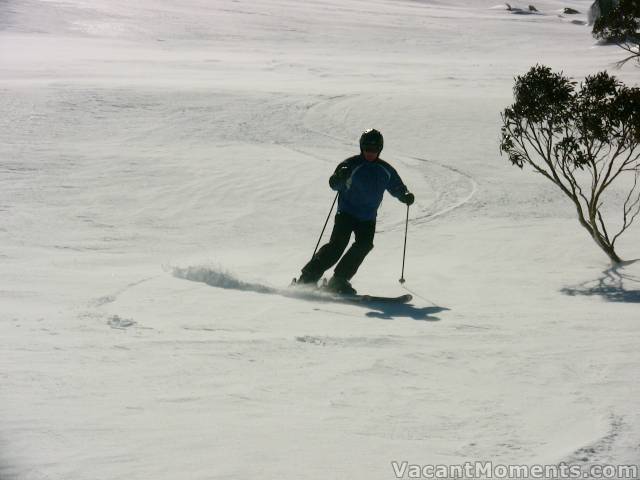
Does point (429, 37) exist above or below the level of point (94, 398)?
above

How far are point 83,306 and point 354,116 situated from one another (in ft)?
42.4

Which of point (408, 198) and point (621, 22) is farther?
point (621, 22)

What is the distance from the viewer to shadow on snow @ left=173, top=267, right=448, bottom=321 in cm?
723

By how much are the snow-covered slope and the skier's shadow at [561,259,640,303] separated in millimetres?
68

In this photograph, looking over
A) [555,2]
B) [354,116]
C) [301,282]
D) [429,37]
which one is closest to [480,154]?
[354,116]

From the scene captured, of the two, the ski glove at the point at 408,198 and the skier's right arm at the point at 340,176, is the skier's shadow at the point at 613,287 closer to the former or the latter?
the ski glove at the point at 408,198

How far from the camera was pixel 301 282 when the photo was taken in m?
8.22

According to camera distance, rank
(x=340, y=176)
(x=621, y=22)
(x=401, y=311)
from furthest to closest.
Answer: (x=621, y=22) → (x=340, y=176) → (x=401, y=311)

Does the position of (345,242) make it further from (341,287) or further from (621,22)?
(621,22)

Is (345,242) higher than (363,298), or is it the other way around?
(345,242)

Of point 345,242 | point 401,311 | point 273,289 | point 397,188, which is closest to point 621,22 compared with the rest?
point 397,188

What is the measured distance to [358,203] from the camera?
797 centimetres

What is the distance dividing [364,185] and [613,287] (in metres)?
3.07

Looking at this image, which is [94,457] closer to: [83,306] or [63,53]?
[83,306]
